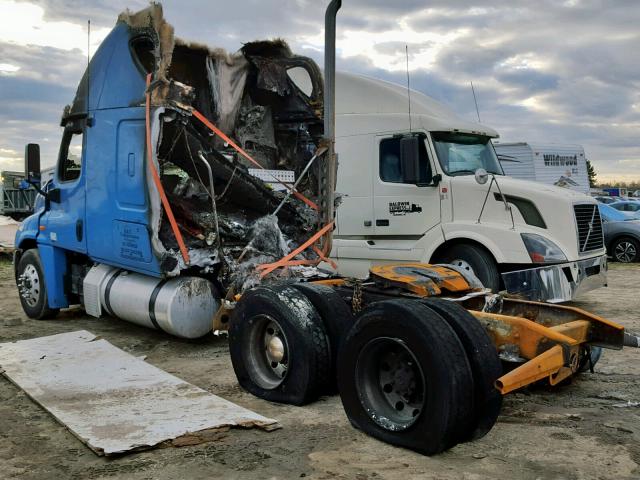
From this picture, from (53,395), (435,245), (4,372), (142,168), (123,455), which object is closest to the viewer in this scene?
(123,455)

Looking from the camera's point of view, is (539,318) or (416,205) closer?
(539,318)

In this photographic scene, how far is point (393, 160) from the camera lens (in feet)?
28.7

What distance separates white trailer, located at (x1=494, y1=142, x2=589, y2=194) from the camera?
687 inches

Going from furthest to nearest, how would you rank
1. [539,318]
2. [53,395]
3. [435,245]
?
1. [435,245]
2. [53,395]
3. [539,318]

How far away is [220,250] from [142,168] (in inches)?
45.8

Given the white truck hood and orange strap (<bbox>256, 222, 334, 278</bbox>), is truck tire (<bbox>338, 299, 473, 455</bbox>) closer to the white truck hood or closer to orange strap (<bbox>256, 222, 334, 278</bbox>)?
orange strap (<bbox>256, 222, 334, 278</bbox>)

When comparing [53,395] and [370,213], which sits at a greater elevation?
[370,213]

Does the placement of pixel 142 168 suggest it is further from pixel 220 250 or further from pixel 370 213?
pixel 370 213

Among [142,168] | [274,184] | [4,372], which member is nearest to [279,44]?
[274,184]

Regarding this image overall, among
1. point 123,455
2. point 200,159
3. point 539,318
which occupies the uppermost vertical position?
point 200,159

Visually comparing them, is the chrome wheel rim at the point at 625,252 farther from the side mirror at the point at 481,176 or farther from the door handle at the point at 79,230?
the door handle at the point at 79,230

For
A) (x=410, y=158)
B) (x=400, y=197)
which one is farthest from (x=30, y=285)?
(x=410, y=158)

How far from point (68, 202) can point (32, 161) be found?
0.75 metres

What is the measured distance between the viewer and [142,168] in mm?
6375
